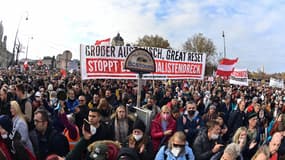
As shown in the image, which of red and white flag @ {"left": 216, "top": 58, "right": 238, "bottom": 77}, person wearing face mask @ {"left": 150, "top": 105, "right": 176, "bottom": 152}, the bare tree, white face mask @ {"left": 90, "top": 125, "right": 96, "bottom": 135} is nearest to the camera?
white face mask @ {"left": 90, "top": 125, "right": 96, "bottom": 135}

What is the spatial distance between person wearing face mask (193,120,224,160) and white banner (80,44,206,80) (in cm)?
472

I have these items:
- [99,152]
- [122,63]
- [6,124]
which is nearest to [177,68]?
[122,63]

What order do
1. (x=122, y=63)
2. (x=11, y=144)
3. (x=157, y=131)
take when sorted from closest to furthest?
(x=11, y=144), (x=157, y=131), (x=122, y=63)

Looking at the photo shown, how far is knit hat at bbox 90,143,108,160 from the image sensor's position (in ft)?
11.3

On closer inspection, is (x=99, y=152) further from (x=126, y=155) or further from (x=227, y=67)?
(x=227, y=67)

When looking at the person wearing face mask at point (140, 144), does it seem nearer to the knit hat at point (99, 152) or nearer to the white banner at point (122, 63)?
the knit hat at point (99, 152)

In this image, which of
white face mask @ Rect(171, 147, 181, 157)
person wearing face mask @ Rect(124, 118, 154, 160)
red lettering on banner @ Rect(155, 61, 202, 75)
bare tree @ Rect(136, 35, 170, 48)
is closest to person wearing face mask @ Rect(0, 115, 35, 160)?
person wearing face mask @ Rect(124, 118, 154, 160)

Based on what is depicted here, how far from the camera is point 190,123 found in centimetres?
643

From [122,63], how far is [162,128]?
4079 mm

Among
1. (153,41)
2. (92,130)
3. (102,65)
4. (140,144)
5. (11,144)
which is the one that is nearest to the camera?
(11,144)

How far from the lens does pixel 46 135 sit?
13.2 ft

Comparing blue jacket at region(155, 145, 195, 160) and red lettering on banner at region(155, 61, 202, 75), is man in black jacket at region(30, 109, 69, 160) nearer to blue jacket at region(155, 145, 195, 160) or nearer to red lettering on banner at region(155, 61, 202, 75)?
blue jacket at region(155, 145, 195, 160)

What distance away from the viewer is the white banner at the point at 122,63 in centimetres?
922

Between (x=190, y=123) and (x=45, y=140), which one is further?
(x=190, y=123)
